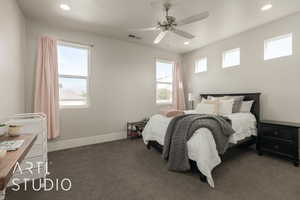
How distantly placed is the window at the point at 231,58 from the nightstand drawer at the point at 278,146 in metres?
2.07

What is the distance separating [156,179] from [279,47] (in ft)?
12.3

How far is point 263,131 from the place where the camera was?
2898 millimetres

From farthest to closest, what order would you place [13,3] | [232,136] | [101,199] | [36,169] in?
[232,136]
[13,3]
[36,169]
[101,199]

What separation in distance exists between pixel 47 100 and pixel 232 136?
12.4 feet

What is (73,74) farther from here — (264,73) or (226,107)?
(264,73)

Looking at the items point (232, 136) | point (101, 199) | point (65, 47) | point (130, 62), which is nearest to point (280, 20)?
point (232, 136)

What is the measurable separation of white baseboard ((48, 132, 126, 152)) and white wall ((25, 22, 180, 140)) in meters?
0.10

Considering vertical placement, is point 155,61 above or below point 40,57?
above

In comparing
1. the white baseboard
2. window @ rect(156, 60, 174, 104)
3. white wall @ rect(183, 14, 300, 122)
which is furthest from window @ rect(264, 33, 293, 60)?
the white baseboard

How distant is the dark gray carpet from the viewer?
1783 millimetres

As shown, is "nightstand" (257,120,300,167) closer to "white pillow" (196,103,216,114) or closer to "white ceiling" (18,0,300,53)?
"white pillow" (196,103,216,114)

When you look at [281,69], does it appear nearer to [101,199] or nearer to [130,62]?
[130,62]

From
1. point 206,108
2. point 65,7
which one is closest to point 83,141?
point 65,7

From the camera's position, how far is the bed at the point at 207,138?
1.98 m
